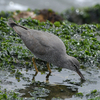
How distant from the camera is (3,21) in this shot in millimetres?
8281

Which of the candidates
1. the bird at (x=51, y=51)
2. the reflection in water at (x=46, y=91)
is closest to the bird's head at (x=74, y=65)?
the bird at (x=51, y=51)

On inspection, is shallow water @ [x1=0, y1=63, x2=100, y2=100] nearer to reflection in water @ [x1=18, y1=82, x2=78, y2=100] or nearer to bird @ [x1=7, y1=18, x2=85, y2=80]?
reflection in water @ [x1=18, y1=82, x2=78, y2=100]

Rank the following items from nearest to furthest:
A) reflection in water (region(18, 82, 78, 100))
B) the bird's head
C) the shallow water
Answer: reflection in water (region(18, 82, 78, 100)) < the shallow water < the bird's head

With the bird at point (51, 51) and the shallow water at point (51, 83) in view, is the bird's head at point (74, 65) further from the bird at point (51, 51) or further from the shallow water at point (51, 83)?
the shallow water at point (51, 83)

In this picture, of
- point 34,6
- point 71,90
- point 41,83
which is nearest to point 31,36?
point 41,83

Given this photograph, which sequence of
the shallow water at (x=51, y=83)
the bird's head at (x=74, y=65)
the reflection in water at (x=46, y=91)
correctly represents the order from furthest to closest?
the bird's head at (x=74, y=65) < the shallow water at (x=51, y=83) < the reflection in water at (x=46, y=91)

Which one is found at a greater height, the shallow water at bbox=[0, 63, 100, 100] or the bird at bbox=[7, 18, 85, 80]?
the bird at bbox=[7, 18, 85, 80]

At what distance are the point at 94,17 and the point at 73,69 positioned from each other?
7.64 metres

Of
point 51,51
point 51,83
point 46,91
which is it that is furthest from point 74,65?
point 46,91

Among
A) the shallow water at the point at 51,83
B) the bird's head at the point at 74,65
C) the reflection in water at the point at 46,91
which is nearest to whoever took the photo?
the reflection in water at the point at 46,91

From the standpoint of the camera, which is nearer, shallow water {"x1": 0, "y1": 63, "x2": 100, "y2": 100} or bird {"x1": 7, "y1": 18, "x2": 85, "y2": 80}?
shallow water {"x1": 0, "y1": 63, "x2": 100, "y2": 100}

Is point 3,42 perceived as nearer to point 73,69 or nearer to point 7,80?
point 7,80

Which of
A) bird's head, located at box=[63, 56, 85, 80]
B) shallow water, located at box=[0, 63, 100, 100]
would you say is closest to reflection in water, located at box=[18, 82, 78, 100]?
shallow water, located at box=[0, 63, 100, 100]

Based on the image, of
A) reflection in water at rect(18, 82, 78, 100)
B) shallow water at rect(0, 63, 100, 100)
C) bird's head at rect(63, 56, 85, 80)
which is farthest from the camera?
bird's head at rect(63, 56, 85, 80)
